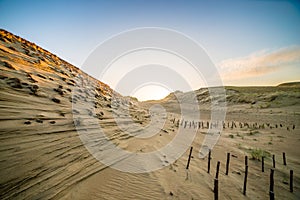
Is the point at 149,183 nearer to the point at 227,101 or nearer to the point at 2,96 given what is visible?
the point at 2,96

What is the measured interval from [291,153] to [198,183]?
904cm

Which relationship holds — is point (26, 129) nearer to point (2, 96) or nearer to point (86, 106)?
point (2, 96)

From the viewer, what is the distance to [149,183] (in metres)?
5.34

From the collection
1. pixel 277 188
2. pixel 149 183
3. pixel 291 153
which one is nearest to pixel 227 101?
pixel 291 153

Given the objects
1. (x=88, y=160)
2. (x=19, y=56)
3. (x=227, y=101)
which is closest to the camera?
(x=88, y=160)

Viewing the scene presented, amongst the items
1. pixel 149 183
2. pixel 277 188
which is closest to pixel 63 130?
pixel 149 183

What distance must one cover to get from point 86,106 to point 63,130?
8.22 ft

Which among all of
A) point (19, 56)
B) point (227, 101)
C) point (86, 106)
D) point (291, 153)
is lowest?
point (291, 153)

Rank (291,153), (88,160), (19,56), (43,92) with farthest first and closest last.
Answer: (291,153) < (19,56) < (43,92) < (88,160)

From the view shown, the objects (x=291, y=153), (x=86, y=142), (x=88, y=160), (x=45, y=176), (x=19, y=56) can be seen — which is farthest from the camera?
(x=291, y=153)

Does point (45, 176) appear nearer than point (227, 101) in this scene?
Yes

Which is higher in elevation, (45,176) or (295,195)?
(45,176)

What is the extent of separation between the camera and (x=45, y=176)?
3.80 m

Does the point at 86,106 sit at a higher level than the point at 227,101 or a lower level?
lower
